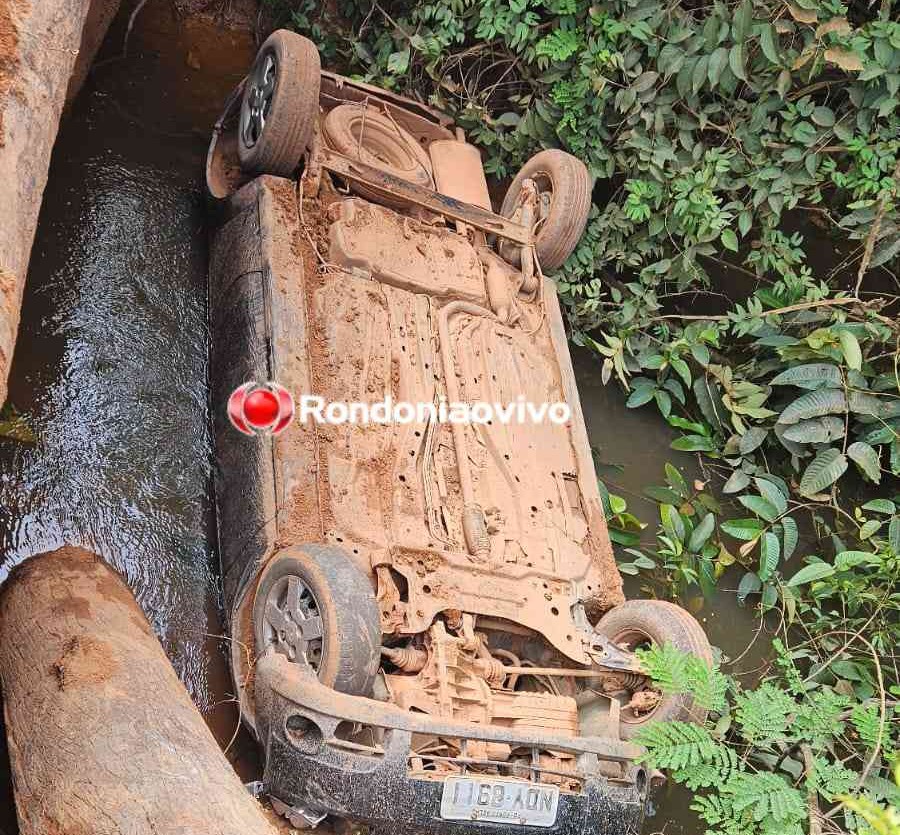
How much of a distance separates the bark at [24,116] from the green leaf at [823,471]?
4357 mm

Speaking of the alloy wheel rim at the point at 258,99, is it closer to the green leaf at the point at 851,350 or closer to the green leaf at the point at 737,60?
the green leaf at the point at 737,60


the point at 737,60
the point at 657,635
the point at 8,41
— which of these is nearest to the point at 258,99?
the point at 8,41

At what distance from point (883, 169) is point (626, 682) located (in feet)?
11.2

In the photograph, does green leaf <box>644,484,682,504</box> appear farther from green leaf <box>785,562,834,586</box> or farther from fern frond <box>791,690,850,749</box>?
fern frond <box>791,690,850,749</box>

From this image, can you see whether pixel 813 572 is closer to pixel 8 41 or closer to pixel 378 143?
pixel 378 143

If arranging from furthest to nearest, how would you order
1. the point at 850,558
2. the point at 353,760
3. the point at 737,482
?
the point at 737,482 < the point at 850,558 < the point at 353,760

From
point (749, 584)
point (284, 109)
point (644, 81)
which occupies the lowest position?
point (749, 584)

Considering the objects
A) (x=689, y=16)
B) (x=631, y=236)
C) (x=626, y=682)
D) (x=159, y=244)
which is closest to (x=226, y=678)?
(x=626, y=682)

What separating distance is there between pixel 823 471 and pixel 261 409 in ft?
10.7

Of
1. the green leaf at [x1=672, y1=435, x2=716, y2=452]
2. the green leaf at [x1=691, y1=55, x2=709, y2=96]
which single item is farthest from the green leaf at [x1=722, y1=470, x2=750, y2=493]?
the green leaf at [x1=691, y1=55, x2=709, y2=96]

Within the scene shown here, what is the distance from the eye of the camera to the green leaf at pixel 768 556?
5.61m

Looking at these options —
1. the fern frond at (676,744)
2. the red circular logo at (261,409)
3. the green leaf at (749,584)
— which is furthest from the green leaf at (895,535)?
the red circular logo at (261,409)

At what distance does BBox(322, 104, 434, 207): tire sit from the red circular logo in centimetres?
153

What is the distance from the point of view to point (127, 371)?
198 inches
